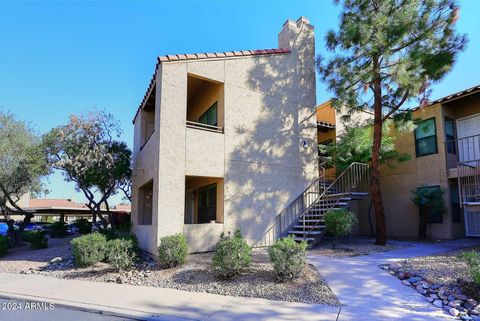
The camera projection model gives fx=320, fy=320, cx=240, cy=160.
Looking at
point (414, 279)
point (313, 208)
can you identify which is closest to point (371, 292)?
point (414, 279)

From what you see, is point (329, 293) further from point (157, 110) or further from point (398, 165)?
point (398, 165)

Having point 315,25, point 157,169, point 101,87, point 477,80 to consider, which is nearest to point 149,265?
point 157,169

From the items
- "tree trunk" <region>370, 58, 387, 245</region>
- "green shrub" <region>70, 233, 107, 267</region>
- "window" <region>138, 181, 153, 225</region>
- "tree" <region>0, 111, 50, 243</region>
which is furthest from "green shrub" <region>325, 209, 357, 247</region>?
"tree" <region>0, 111, 50, 243</region>

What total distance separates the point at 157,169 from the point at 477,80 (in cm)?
1303

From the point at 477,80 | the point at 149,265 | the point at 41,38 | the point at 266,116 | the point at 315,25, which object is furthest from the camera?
the point at 315,25

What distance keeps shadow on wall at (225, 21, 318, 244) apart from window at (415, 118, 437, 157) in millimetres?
Answer: 5278

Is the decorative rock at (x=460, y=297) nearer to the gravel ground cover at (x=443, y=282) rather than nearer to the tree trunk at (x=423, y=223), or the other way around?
the gravel ground cover at (x=443, y=282)

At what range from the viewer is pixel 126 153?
601 inches

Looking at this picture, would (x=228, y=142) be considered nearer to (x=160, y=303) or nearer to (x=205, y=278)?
(x=205, y=278)

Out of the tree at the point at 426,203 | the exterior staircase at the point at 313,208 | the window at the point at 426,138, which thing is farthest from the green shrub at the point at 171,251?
the window at the point at 426,138

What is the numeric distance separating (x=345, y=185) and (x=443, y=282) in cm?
727

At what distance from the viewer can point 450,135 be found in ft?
46.2

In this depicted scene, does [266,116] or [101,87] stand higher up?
[101,87]

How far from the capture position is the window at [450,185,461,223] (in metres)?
13.4
